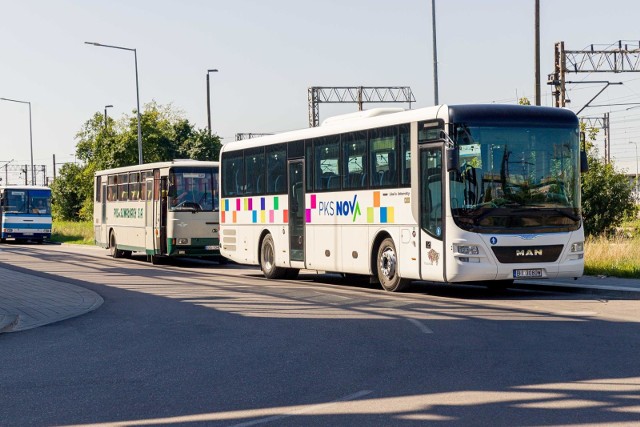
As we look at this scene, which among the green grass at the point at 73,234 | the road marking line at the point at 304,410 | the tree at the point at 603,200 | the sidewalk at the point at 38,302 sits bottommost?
the green grass at the point at 73,234

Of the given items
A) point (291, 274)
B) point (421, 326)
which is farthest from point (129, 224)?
point (421, 326)

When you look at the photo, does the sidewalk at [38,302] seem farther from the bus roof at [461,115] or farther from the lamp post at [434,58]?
the lamp post at [434,58]

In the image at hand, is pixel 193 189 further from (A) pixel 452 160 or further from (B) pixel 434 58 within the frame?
(A) pixel 452 160

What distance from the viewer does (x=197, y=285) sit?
22.7m

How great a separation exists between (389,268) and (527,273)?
2806 millimetres

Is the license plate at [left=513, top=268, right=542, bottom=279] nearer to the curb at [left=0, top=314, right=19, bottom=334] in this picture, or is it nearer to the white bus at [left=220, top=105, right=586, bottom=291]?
the white bus at [left=220, top=105, right=586, bottom=291]

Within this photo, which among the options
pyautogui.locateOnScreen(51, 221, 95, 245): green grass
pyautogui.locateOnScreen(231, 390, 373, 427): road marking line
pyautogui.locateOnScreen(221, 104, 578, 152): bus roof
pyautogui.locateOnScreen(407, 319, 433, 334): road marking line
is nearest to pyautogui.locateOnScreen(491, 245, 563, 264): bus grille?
pyautogui.locateOnScreen(221, 104, 578, 152): bus roof

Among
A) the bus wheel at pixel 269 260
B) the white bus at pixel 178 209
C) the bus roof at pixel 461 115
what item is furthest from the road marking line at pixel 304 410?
the white bus at pixel 178 209

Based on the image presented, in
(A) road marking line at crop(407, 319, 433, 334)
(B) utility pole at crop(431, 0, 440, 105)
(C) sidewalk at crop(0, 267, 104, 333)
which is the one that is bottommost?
(C) sidewalk at crop(0, 267, 104, 333)

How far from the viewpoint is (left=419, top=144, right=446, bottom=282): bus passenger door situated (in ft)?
59.1

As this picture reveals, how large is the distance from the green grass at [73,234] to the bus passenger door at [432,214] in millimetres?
37530

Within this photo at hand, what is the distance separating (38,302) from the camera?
1862cm

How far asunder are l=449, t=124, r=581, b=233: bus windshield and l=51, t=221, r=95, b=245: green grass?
126ft

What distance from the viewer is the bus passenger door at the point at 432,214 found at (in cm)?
1800
